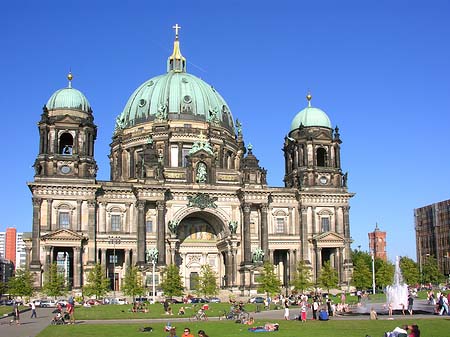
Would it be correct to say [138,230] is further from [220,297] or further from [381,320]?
[381,320]

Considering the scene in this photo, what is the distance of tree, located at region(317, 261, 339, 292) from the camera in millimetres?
81062

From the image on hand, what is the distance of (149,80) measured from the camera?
105438 millimetres

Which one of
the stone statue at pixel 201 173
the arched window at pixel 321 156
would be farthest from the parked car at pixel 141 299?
the arched window at pixel 321 156

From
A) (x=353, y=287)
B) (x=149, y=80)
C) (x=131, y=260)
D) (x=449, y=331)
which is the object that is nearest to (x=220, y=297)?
(x=131, y=260)

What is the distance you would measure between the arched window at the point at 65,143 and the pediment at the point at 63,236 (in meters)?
11.6

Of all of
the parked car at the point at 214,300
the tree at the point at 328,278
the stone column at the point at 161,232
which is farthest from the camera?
the stone column at the point at 161,232

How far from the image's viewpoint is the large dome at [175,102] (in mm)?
98062

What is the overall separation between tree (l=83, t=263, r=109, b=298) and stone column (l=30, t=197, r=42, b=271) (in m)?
7.59

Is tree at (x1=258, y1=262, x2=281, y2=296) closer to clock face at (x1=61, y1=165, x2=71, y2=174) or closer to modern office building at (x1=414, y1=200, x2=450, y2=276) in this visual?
clock face at (x1=61, y1=165, x2=71, y2=174)

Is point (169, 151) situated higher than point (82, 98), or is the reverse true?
point (82, 98)

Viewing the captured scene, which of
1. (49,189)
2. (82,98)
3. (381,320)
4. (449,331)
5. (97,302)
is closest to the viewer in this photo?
(449,331)

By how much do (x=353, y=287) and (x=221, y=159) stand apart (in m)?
26.4

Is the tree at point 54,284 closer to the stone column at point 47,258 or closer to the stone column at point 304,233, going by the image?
the stone column at point 47,258

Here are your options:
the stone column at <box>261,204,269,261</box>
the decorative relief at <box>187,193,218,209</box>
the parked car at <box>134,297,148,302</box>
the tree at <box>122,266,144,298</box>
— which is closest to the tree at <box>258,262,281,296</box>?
the stone column at <box>261,204,269,261</box>
